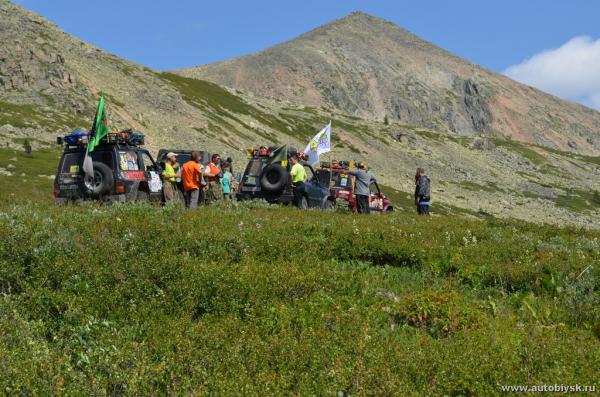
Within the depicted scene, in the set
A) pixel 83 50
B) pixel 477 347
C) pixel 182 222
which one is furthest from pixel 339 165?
pixel 83 50

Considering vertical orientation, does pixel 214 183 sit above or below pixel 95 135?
below

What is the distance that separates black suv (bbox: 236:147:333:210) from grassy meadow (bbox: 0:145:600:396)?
886 cm

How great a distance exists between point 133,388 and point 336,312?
2.83m

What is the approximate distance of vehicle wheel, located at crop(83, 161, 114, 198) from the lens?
54.1 ft

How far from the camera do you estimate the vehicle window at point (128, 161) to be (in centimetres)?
1700

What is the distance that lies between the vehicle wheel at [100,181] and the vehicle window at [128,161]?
0.49 m

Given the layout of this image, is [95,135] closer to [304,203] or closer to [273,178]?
[273,178]

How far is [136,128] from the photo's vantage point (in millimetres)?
53312

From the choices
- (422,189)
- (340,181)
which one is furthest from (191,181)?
(340,181)

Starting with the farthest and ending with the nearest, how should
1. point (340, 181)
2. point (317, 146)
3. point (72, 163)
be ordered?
1. point (317, 146)
2. point (340, 181)
3. point (72, 163)

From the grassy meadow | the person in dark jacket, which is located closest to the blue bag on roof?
the grassy meadow

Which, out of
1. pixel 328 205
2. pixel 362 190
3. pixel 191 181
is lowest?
pixel 328 205

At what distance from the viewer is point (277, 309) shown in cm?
717

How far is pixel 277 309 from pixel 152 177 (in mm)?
12246
